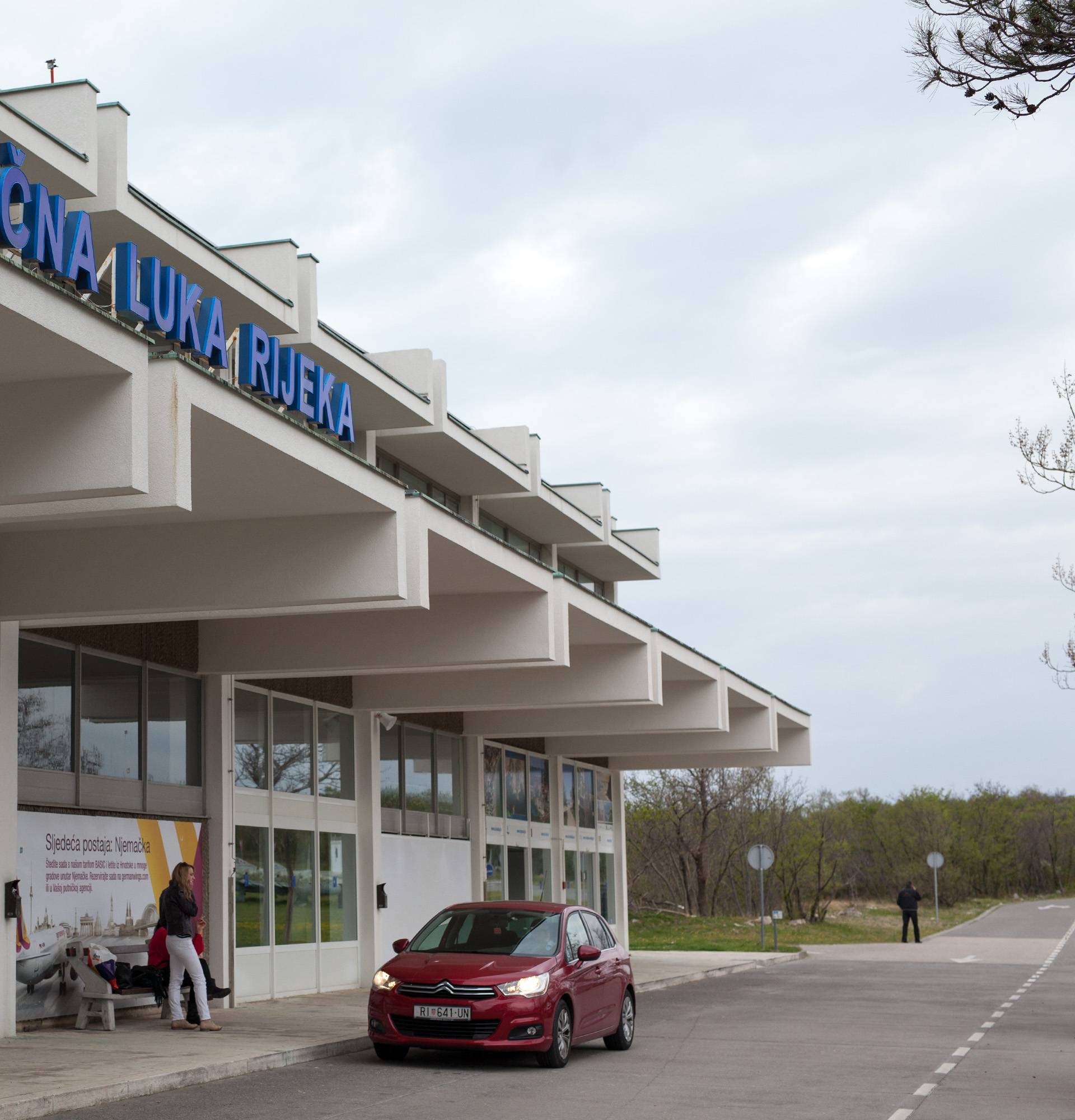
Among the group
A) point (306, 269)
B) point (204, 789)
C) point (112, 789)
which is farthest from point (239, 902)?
point (306, 269)

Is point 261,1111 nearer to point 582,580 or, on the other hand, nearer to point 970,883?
point 582,580

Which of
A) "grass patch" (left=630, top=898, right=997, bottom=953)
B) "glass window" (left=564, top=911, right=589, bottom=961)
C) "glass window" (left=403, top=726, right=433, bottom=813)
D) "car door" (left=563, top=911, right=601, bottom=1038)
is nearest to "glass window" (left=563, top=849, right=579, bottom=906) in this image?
"grass patch" (left=630, top=898, right=997, bottom=953)

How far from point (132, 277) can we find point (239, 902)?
33.5 feet

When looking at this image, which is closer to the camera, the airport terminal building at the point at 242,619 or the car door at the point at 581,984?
the airport terminal building at the point at 242,619

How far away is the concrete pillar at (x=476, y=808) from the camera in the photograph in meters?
28.3

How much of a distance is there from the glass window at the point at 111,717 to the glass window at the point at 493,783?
1217 cm

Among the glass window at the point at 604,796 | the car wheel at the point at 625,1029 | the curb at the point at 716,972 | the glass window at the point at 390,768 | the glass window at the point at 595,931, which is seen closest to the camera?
the car wheel at the point at 625,1029

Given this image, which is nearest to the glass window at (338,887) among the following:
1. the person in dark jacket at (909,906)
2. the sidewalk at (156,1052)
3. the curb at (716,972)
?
the sidewalk at (156,1052)

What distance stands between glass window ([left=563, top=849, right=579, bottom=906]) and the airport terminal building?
2846mm

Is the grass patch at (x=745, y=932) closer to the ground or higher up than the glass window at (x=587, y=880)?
closer to the ground

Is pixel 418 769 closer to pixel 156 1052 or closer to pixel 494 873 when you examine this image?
pixel 494 873

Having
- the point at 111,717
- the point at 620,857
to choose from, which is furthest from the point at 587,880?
the point at 111,717

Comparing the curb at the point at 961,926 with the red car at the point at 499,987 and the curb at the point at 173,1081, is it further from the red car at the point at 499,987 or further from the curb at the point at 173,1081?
the curb at the point at 173,1081

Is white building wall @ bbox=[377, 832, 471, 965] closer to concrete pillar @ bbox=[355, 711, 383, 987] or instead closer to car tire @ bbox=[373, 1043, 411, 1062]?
concrete pillar @ bbox=[355, 711, 383, 987]
